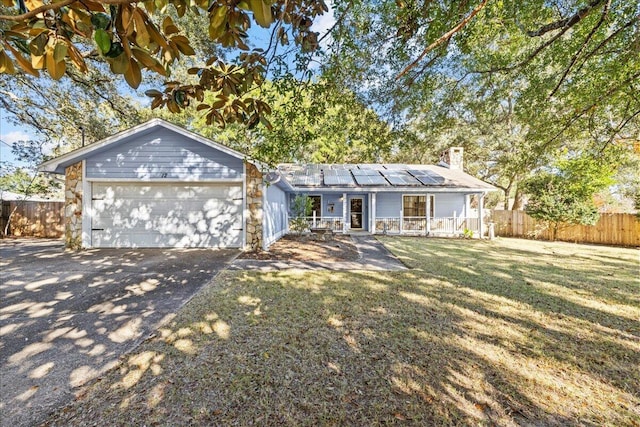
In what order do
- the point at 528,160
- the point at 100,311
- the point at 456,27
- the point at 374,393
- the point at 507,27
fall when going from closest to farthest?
the point at 374,393 → the point at 100,311 → the point at 456,27 → the point at 507,27 → the point at 528,160

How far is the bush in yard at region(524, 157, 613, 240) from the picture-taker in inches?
472

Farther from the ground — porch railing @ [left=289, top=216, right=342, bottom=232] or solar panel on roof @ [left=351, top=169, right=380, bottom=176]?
solar panel on roof @ [left=351, top=169, right=380, bottom=176]

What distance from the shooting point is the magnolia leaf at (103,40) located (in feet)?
3.22

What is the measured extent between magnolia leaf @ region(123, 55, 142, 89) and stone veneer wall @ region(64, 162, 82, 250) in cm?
972

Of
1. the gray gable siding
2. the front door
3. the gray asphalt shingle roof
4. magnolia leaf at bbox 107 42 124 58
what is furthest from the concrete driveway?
the front door

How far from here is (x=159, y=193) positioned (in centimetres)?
870

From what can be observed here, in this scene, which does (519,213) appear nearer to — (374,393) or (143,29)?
(374,393)

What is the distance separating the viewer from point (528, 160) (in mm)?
6770

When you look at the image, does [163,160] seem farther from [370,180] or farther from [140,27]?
[370,180]

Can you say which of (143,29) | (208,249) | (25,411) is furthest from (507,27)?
(208,249)

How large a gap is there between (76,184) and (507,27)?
38.7 ft

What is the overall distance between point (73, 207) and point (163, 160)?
313 cm

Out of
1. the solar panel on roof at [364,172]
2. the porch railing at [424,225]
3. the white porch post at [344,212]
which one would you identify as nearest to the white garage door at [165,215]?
the white porch post at [344,212]

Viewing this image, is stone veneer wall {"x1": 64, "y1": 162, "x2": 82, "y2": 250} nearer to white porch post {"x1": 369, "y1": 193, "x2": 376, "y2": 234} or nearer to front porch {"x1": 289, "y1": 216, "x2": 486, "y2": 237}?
front porch {"x1": 289, "y1": 216, "x2": 486, "y2": 237}
